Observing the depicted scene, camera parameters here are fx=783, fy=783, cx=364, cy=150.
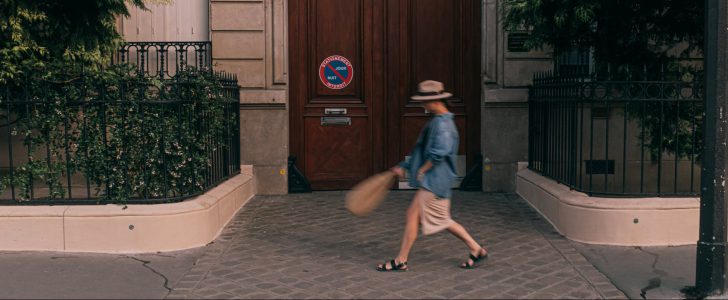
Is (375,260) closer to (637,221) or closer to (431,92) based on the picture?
(431,92)

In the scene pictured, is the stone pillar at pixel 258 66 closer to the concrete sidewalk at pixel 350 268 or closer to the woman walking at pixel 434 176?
the concrete sidewalk at pixel 350 268

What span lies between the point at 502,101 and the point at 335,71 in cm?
236

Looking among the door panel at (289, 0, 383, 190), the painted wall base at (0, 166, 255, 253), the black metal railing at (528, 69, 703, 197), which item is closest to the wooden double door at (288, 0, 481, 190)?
the door panel at (289, 0, 383, 190)

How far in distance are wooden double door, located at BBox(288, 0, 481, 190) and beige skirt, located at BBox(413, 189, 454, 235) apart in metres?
4.62

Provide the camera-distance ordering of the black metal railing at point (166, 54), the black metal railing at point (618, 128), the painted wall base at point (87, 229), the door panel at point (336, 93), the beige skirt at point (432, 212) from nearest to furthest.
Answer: the beige skirt at point (432, 212), the painted wall base at point (87, 229), the black metal railing at point (618, 128), the black metal railing at point (166, 54), the door panel at point (336, 93)

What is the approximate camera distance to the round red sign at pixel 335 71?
1102 cm

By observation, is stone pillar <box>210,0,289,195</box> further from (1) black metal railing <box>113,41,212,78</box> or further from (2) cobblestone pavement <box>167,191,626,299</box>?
(2) cobblestone pavement <box>167,191,626,299</box>

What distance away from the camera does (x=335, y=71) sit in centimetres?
1102

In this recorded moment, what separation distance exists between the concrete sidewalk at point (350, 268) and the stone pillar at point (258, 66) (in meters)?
2.35

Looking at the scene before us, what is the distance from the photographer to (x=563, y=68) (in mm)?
10625

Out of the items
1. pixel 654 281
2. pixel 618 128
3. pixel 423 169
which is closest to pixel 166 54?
pixel 423 169

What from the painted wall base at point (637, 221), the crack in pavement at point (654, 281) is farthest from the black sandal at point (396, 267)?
the painted wall base at point (637, 221)

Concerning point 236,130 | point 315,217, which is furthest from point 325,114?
point 315,217

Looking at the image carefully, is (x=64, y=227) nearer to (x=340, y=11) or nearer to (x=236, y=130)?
(x=236, y=130)
